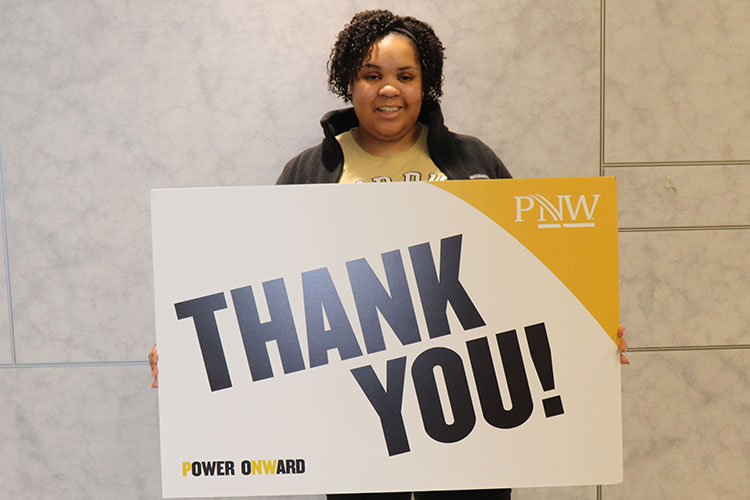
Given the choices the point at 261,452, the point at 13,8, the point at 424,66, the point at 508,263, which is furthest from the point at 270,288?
the point at 13,8

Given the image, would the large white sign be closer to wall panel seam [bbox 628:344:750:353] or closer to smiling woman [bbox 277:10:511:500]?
smiling woman [bbox 277:10:511:500]

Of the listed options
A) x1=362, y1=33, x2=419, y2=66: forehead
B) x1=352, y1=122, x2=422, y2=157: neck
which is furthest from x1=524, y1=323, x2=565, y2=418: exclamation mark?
x1=362, y1=33, x2=419, y2=66: forehead

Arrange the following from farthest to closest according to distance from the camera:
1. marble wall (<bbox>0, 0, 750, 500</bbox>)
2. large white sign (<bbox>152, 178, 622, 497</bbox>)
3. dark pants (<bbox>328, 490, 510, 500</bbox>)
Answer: marble wall (<bbox>0, 0, 750, 500</bbox>) → dark pants (<bbox>328, 490, 510, 500</bbox>) → large white sign (<bbox>152, 178, 622, 497</bbox>)

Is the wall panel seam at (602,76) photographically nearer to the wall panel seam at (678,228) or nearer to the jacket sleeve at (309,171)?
the wall panel seam at (678,228)

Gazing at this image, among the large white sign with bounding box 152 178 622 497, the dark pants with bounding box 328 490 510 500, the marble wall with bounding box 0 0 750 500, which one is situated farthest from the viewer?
the marble wall with bounding box 0 0 750 500

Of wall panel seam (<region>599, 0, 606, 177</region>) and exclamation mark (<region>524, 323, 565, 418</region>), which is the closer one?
exclamation mark (<region>524, 323, 565, 418</region>)

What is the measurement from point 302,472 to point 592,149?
1286 millimetres

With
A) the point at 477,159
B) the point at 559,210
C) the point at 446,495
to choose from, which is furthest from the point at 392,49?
the point at 446,495

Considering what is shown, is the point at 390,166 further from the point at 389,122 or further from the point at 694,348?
the point at 694,348

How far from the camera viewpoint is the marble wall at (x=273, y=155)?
185cm

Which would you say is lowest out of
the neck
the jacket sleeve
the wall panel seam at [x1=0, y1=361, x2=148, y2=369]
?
the wall panel seam at [x1=0, y1=361, x2=148, y2=369]

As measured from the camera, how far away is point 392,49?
1388 mm

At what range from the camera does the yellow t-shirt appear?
1.40m

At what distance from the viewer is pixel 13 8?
72.8 inches
